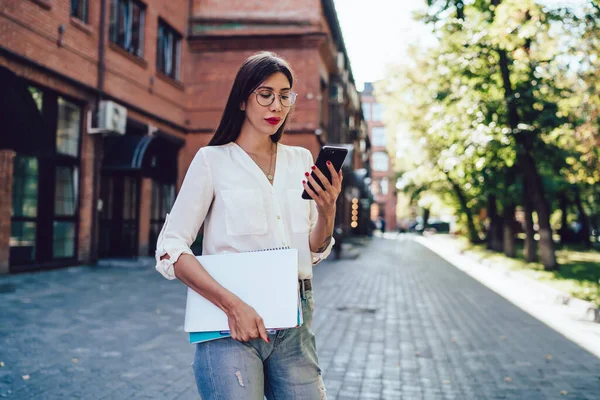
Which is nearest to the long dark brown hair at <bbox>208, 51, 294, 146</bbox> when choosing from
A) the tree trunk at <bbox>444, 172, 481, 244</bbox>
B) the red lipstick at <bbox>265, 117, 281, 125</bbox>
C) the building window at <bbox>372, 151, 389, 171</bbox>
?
the red lipstick at <bbox>265, 117, 281, 125</bbox>

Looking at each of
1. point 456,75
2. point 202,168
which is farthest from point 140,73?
point 202,168

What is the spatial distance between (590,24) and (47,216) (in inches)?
482

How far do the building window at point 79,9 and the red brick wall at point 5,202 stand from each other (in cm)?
416

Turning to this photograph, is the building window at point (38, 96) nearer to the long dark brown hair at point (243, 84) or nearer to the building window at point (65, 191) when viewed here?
the building window at point (65, 191)

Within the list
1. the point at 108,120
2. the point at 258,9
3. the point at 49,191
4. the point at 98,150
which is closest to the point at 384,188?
the point at 258,9

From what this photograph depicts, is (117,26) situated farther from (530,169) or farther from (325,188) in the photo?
(325,188)

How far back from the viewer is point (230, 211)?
73.7 inches

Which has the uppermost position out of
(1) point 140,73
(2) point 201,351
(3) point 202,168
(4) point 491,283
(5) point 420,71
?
(5) point 420,71

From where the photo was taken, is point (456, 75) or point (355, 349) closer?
point (355, 349)

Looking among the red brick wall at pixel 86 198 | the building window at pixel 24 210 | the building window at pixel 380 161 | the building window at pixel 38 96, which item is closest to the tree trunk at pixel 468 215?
the red brick wall at pixel 86 198

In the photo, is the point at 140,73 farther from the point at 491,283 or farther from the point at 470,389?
the point at 470,389

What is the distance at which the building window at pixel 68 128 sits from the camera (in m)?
12.2

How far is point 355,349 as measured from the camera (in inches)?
242

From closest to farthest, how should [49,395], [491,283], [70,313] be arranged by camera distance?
[49,395] → [70,313] → [491,283]
